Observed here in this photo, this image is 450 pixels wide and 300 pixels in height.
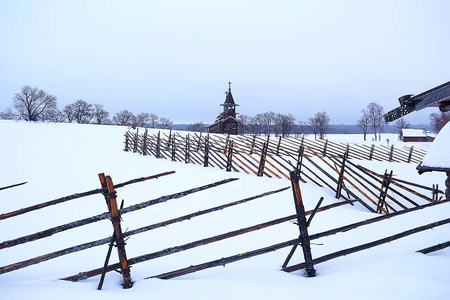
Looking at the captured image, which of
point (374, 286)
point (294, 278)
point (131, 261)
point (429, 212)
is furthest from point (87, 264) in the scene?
point (429, 212)

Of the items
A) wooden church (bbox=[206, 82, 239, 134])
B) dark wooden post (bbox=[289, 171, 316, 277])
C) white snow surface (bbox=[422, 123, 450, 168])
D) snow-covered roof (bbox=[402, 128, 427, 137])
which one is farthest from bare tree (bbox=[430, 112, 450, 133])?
dark wooden post (bbox=[289, 171, 316, 277])

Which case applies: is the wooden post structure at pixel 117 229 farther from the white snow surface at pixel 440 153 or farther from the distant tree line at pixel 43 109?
the distant tree line at pixel 43 109

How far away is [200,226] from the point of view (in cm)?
580

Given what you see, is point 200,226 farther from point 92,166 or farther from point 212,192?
point 92,166

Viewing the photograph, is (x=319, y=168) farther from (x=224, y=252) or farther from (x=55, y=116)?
(x=55, y=116)

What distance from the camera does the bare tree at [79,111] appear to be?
6925 cm

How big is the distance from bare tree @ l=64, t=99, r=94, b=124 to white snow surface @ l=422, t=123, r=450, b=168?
260ft

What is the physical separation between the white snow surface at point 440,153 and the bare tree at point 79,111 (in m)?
A: 79.3

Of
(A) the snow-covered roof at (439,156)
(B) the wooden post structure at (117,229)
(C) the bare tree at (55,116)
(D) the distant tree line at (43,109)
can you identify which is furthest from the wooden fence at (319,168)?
(C) the bare tree at (55,116)

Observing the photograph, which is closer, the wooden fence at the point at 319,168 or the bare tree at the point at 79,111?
the wooden fence at the point at 319,168

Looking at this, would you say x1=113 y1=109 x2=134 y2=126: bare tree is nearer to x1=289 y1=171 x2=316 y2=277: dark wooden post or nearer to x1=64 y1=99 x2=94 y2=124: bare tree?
x1=64 y1=99 x2=94 y2=124: bare tree

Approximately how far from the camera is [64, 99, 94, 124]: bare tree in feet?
227

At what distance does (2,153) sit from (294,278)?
2185 centimetres

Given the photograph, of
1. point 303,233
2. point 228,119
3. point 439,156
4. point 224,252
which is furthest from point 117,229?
point 228,119
